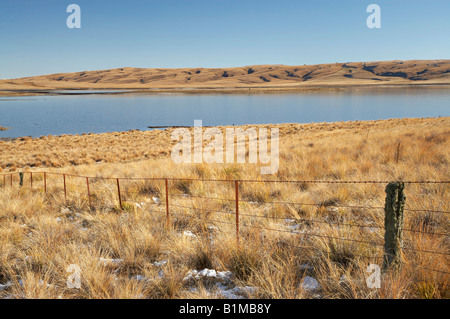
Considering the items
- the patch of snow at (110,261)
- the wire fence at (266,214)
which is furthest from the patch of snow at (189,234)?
the patch of snow at (110,261)

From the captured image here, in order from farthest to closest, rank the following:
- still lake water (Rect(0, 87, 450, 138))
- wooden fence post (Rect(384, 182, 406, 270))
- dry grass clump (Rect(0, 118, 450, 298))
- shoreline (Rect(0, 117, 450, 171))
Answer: still lake water (Rect(0, 87, 450, 138)) < shoreline (Rect(0, 117, 450, 171)) < dry grass clump (Rect(0, 118, 450, 298)) < wooden fence post (Rect(384, 182, 406, 270))

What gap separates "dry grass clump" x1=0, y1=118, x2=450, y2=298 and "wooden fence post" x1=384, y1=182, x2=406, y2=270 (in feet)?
0.43

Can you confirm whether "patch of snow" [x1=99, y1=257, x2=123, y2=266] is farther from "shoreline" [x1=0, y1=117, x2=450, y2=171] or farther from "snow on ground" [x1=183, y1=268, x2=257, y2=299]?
"shoreline" [x1=0, y1=117, x2=450, y2=171]

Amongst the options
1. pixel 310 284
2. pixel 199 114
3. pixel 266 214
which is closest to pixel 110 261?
pixel 310 284

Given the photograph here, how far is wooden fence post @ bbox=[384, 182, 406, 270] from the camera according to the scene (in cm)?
327

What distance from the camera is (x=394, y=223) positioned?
3344mm

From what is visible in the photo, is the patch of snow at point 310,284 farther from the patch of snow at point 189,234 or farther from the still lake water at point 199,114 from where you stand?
the still lake water at point 199,114

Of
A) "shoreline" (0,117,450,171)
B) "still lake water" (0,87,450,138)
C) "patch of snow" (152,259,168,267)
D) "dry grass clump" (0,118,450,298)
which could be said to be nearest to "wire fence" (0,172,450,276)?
"dry grass clump" (0,118,450,298)

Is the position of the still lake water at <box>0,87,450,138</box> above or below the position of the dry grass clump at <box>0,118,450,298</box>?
above

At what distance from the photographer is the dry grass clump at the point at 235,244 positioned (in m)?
3.40

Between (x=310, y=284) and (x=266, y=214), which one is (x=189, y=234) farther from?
(x=310, y=284)

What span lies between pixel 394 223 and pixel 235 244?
1996 millimetres

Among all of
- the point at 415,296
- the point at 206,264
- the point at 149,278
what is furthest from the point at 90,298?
the point at 415,296
